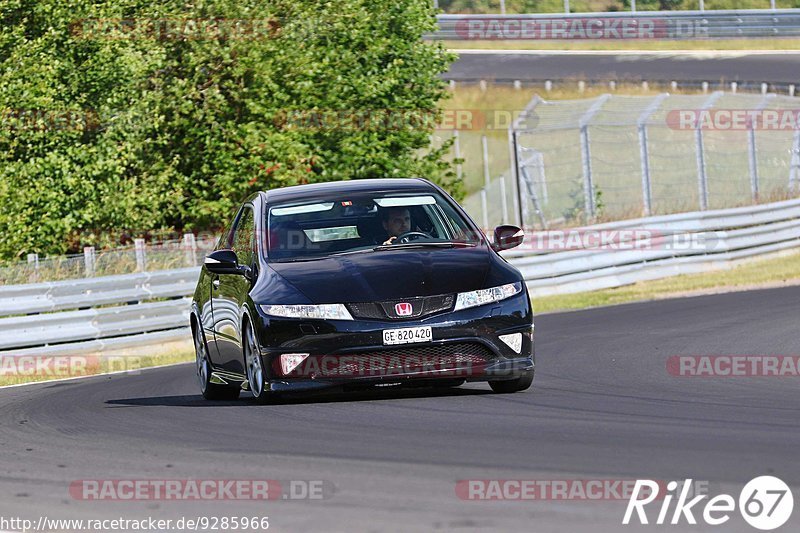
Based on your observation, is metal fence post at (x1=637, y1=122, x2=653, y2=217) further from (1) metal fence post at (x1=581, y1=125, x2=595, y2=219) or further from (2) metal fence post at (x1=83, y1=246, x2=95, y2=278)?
(2) metal fence post at (x1=83, y1=246, x2=95, y2=278)

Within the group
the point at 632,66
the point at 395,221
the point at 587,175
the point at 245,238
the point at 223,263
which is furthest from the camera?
the point at 632,66

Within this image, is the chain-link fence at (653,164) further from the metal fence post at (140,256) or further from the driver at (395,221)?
the driver at (395,221)

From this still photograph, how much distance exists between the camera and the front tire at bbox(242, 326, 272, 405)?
33.0 ft

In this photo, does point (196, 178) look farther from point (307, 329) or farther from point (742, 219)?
point (307, 329)

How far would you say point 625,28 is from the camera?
5653cm

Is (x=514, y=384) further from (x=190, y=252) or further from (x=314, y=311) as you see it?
(x=190, y=252)

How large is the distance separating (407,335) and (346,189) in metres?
1.98

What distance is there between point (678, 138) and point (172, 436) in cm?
3524

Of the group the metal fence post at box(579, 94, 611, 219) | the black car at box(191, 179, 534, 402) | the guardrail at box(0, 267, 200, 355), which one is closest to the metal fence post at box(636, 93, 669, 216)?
the metal fence post at box(579, 94, 611, 219)

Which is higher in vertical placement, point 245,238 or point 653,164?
point 245,238

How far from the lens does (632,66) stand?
52531mm

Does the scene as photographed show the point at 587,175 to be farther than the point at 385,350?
Yes

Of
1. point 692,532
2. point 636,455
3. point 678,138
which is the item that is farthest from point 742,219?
point 692,532

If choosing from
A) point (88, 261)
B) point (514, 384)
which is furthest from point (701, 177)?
point (514, 384)
